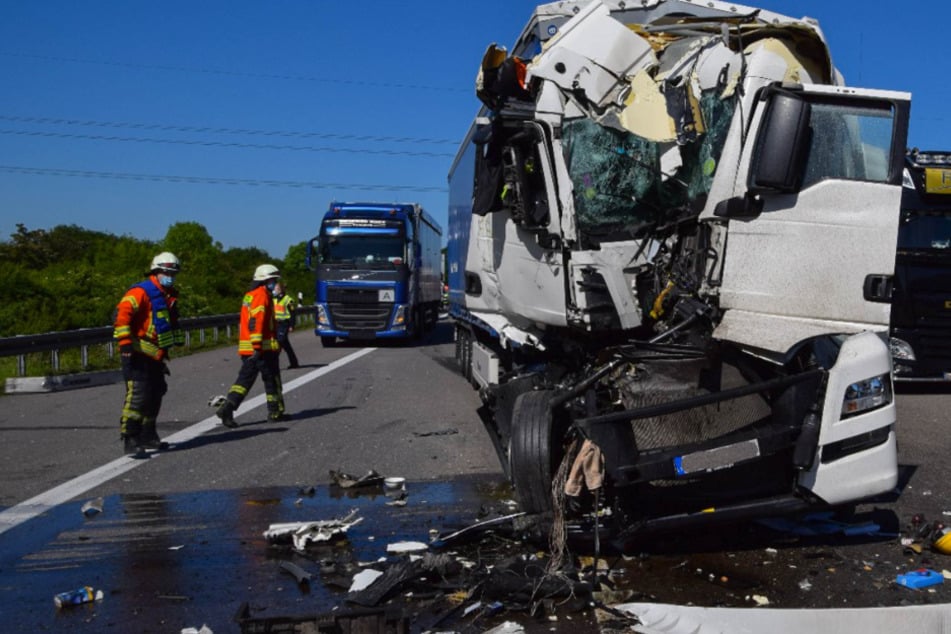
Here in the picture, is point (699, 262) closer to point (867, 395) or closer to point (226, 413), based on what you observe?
point (867, 395)

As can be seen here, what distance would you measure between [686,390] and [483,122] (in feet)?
9.67

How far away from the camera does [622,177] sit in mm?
6273

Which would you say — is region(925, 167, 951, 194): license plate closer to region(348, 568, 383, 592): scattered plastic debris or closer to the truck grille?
the truck grille

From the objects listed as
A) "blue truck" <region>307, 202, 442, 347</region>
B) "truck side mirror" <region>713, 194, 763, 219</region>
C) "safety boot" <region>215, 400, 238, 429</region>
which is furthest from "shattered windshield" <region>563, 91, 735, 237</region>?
"blue truck" <region>307, 202, 442, 347</region>

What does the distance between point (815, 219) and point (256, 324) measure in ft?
23.9

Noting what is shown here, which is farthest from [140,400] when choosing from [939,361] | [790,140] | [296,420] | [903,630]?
[939,361]

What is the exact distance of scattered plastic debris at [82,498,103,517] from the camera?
251 inches

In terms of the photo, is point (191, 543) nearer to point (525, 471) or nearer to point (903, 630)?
point (525, 471)

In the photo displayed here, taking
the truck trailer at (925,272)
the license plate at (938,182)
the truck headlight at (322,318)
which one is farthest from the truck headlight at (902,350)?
the truck headlight at (322,318)

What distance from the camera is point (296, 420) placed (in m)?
10.9

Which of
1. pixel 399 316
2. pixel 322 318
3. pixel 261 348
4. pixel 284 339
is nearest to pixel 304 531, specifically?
pixel 261 348

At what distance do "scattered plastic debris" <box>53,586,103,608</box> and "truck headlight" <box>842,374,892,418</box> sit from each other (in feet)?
12.5

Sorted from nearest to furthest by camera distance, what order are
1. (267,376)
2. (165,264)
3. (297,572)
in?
(297,572) < (165,264) < (267,376)

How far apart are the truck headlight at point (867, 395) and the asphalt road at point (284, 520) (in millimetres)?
827
